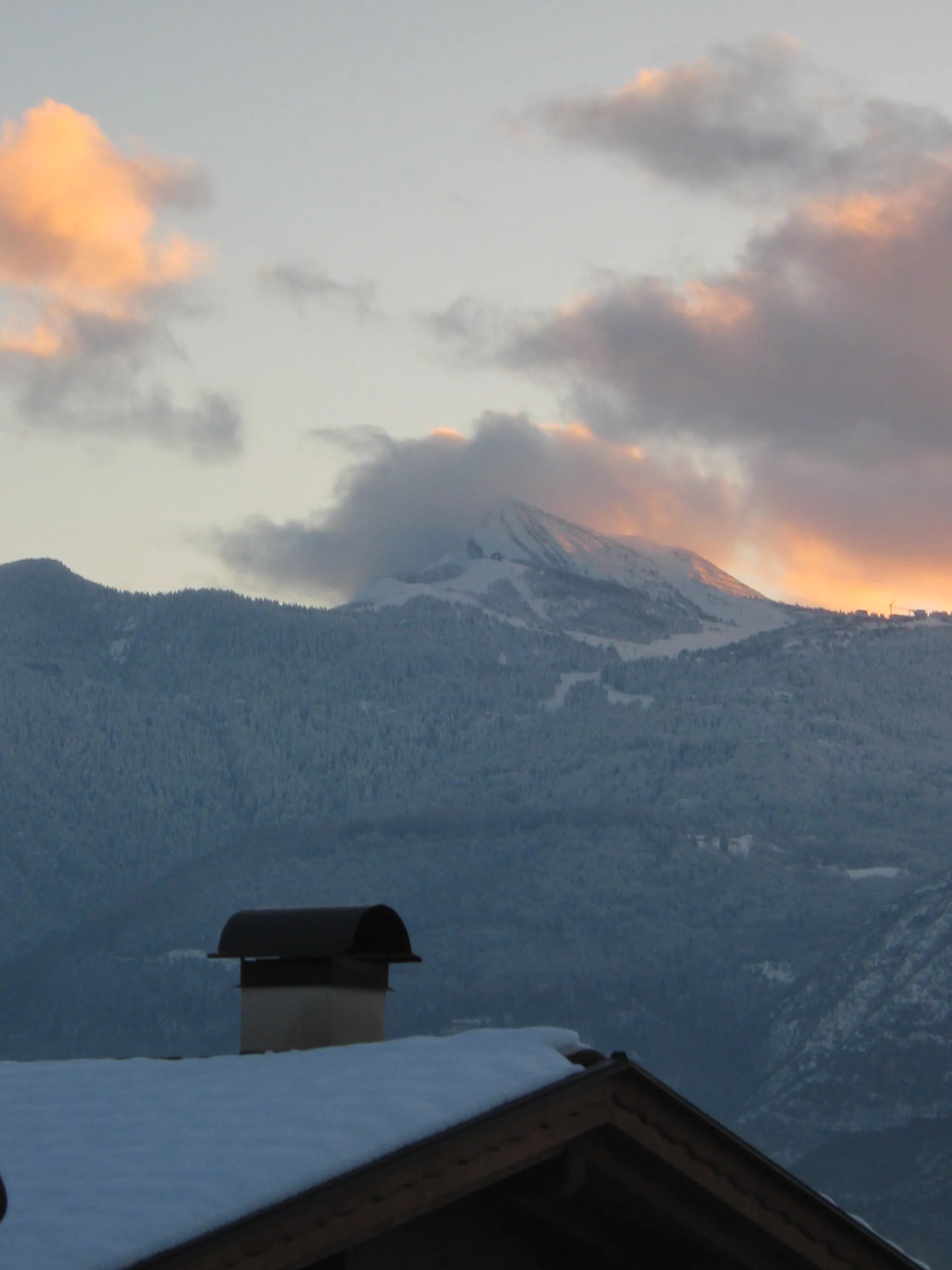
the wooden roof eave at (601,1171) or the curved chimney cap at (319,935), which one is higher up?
the curved chimney cap at (319,935)

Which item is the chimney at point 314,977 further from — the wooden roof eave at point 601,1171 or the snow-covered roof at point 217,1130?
the wooden roof eave at point 601,1171

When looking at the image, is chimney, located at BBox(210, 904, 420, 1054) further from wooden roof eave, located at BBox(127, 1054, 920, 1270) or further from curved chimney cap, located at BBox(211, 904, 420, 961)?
wooden roof eave, located at BBox(127, 1054, 920, 1270)

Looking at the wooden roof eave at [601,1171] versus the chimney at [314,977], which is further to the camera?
the chimney at [314,977]

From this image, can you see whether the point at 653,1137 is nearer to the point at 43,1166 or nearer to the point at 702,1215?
the point at 702,1215

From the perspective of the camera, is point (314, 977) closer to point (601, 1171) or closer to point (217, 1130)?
point (601, 1171)

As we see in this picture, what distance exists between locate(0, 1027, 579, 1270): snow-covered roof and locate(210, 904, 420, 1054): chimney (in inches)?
96.6

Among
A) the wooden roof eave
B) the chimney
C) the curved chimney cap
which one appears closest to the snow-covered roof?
the wooden roof eave

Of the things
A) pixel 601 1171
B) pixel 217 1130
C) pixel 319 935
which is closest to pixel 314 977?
pixel 319 935

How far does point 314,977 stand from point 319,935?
1.01 feet

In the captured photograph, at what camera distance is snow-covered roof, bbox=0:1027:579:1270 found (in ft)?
27.9

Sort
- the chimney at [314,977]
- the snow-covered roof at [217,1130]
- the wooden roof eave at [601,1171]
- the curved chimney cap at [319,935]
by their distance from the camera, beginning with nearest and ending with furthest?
the snow-covered roof at [217,1130] → the wooden roof eave at [601,1171] → the chimney at [314,977] → the curved chimney cap at [319,935]

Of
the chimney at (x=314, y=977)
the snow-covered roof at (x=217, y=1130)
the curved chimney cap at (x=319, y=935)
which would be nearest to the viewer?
the snow-covered roof at (x=217, y=1130)

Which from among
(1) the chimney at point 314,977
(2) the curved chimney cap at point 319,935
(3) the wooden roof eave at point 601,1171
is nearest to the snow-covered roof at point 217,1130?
(3) the wooden roof eave at point 601,1171

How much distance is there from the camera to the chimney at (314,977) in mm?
14164
